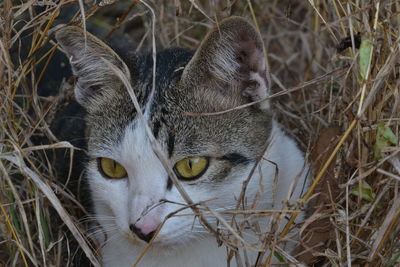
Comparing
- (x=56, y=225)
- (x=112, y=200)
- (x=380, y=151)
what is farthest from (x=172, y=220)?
(x=56, y=225)

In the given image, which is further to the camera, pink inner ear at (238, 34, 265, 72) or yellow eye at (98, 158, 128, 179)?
yellow eye at (98, 158, 128, 179)

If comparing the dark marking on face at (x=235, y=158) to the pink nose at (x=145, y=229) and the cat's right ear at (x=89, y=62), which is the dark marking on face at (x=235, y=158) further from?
the cat's right ear at (x=89, y=62)

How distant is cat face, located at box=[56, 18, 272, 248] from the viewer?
212 cm

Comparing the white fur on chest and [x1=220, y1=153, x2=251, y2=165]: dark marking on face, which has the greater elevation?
[x1=220, y1=153, x2=251, y2=165]: dark marking on face

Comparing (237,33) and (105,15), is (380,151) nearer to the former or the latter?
(237,33)

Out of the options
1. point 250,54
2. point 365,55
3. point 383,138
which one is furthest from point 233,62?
point 383,138

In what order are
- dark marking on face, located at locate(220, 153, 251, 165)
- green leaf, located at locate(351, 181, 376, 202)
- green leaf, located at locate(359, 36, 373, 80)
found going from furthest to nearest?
dark marking on face, located at locate(220, 153, 251, 165) < green leaf, located at locate(351, 181, 376, 202) < green leaf, located at locate(359, 36, 373, 80)

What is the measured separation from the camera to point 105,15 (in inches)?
168

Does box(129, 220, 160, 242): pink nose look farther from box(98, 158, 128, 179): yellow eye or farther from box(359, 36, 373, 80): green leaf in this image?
box(359, 36, 373, 80): green leaf

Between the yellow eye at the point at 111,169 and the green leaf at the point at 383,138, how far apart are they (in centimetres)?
93

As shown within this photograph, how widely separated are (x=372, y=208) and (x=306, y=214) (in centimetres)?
48

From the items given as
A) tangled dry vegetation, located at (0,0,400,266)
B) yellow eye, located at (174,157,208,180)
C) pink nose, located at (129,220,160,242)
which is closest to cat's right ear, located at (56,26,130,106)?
tangled dry vegetation, located at (0,0,400,266)

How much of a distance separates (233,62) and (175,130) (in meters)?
0.33

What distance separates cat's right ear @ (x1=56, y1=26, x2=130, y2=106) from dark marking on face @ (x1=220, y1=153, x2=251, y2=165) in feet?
1.60
